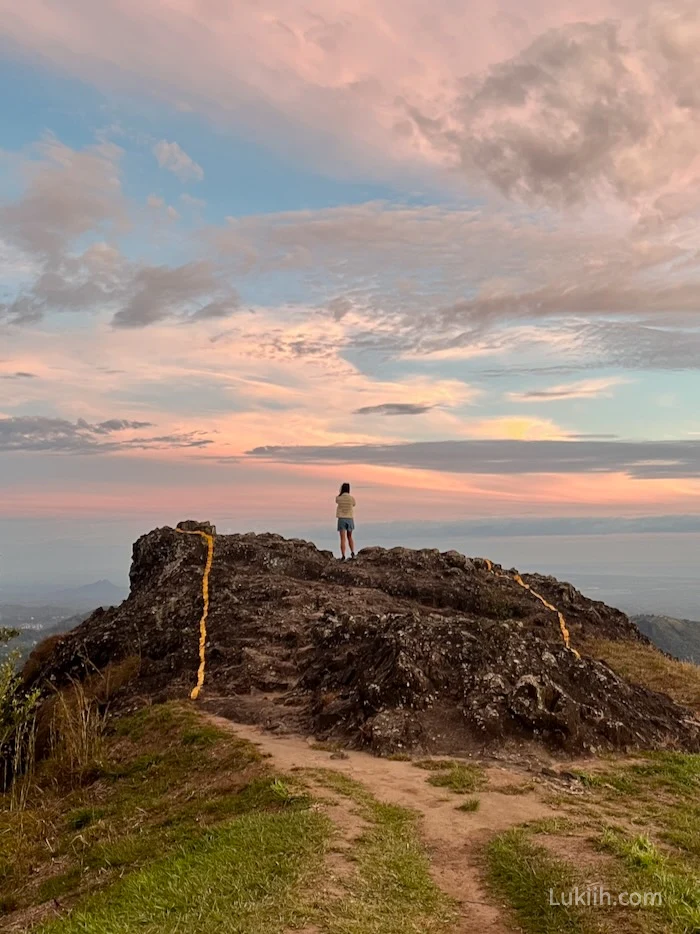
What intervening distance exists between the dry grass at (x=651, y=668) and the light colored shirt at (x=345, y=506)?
34.8 feet

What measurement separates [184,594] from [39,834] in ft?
38.4

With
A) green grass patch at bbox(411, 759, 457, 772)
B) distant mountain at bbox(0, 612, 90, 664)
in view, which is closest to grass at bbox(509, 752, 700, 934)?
green grass patch at bbox(411, 759, 457, 772)

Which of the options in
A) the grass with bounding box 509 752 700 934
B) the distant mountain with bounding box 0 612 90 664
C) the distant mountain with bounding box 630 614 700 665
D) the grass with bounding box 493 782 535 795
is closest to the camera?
the grass with bounding box 509 752 700 934

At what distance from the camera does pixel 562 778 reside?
38.2 ft

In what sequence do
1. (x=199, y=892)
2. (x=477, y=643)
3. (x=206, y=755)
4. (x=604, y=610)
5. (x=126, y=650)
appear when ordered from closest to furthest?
(x=199, y=892)
(x=206, y=755)
(x=477, y=643)
(x=126, y=650)
(x=604, y=610)

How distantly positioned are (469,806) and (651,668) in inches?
539

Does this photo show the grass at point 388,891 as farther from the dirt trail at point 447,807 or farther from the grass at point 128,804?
the grass at point 128,804

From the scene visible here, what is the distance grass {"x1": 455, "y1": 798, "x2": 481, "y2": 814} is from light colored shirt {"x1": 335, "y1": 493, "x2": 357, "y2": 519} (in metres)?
18.8

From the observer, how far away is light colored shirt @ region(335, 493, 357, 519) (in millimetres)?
28609

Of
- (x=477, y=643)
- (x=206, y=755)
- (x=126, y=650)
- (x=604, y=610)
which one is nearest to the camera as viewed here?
(x=206, y=755)

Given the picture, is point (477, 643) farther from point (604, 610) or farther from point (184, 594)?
point (604, 610)

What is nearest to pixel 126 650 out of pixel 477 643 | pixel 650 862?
pixel 477 643

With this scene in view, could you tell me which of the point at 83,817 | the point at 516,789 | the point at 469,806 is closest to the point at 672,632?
the point at 516,789

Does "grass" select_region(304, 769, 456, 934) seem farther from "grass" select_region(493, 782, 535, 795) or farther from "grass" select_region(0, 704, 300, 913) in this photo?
"grass" select_region(493, 782, 535, 795)
